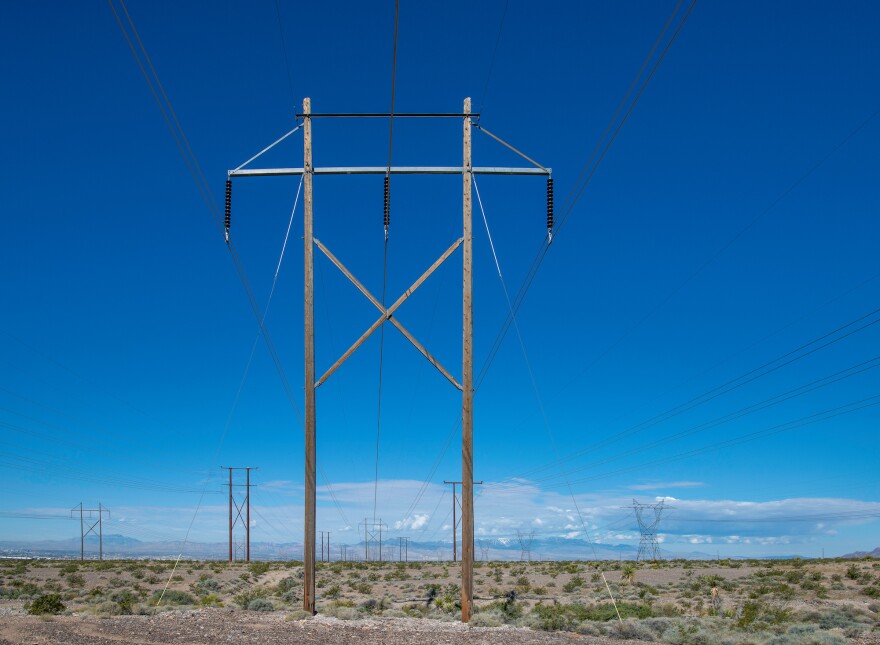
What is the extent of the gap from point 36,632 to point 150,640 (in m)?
Result: 2.94

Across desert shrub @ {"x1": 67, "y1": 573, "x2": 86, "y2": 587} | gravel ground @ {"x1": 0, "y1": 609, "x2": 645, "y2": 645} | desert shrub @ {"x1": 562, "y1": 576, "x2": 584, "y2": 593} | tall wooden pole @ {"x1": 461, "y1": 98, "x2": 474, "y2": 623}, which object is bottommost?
desert shrub @ {"x1": 562, "y1": 576, "x2": 584, "y2": 593}

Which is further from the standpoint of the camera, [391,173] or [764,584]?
[764,584]

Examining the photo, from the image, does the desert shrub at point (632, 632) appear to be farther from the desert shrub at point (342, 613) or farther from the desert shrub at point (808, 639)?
the desert shrub at point (342, 613)

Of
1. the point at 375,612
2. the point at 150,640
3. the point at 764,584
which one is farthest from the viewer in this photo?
the point at 764,584

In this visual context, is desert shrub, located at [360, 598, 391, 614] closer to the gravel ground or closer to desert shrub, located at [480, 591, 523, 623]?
desert shrub, located at [480, 591, 523, 623]

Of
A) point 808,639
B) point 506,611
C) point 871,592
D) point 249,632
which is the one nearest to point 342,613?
point 506,611

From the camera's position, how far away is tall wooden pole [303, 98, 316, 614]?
22.3 meters

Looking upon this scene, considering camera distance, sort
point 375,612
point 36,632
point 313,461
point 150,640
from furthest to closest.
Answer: point 375,612, point 313,461, point 36,632, point 150,640

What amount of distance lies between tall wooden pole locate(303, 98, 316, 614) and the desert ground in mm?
1372

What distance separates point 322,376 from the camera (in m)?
22.8

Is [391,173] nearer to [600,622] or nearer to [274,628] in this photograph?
[274,628]

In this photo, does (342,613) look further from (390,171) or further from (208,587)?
(208,587)

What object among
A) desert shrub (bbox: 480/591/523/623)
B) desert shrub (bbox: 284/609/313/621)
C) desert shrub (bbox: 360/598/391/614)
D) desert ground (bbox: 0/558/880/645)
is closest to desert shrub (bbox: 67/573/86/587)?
desert ground (bbox: 0/558/880/645)

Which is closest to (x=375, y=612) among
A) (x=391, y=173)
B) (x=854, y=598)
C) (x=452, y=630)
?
(x=452, y=630)
